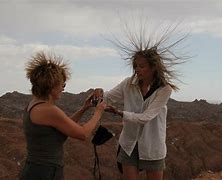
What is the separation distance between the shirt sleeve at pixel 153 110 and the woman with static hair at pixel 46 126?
1.13m

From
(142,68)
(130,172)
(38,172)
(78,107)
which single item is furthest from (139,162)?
(78,107)

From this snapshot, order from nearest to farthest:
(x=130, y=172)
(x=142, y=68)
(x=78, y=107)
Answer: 1. (x=142, y=68)
2. (x=130, y=172)
3. (x=78, y=107)

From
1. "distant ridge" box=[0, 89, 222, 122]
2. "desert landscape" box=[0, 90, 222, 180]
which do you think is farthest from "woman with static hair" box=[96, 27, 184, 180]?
"distant ridge" box=[0, 89, 222, 122]

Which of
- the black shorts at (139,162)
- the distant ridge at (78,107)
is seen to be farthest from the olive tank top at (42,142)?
the distant ridge at (78,107)

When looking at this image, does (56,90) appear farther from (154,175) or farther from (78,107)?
(78,107)

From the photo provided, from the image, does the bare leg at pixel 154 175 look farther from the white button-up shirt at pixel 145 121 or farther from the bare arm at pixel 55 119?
the bare arm at pixel 55 119

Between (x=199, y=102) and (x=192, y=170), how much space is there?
38.7 feet

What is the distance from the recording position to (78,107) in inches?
754

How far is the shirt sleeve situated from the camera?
17.2 feet

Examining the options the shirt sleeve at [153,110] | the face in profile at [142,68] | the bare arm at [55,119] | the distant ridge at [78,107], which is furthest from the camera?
the distant ridge at [78,107]

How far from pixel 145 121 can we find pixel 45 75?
1.47 m

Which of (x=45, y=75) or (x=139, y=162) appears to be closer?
(x=45, y=75)

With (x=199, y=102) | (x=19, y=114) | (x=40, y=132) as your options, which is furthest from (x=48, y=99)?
(x=199, y=102)

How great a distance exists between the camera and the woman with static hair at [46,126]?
4051 millimetres
